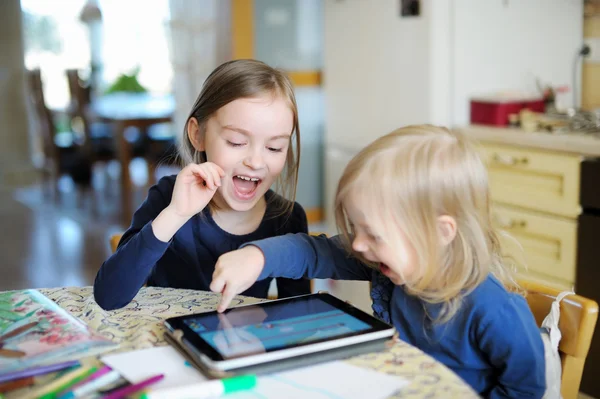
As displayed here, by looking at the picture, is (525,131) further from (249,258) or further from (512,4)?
(249,258)

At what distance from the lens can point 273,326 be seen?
982 millimetres

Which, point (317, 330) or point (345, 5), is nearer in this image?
point (317, 330)

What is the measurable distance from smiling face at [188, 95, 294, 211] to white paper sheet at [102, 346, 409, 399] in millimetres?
535

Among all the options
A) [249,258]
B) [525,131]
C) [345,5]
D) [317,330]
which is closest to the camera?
[317,330]

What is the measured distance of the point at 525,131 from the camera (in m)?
2.71

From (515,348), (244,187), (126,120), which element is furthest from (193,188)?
(126,120)

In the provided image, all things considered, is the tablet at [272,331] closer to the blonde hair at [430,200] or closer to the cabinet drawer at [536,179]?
the blonde hair at [430,200]

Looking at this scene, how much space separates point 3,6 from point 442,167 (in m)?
6.52

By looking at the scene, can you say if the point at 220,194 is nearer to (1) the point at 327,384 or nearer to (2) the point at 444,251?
(2) the point at 444,251

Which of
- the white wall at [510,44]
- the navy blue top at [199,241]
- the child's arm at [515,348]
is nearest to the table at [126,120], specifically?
the white wall at [510,44]

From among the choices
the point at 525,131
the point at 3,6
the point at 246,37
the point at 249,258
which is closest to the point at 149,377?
the point at 249,258

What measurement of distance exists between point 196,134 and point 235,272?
0.52 metres

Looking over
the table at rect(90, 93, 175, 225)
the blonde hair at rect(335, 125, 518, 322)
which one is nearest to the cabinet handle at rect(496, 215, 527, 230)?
the blonde hair at rect(335, 125, 518, 322)

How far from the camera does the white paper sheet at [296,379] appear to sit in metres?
0.83
